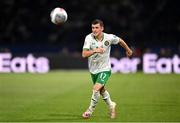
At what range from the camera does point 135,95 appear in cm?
2197

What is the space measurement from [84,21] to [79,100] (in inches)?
940

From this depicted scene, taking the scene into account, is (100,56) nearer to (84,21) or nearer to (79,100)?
(79,100)

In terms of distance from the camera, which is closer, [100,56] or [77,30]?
[100,56]

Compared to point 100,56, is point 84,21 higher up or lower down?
higher up

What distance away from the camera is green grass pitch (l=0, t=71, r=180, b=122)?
14.7 metres

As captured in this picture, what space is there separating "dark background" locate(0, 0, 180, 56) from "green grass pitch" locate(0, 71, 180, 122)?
38.8ft

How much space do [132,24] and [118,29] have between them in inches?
42.8

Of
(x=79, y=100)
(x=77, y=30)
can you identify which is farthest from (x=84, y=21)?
(x=79, y=100)

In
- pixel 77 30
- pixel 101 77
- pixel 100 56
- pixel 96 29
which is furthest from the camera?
pixel 77 30

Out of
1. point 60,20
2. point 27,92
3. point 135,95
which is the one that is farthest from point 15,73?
point 60,20

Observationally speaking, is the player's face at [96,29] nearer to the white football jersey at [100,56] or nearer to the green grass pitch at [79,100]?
the white football jersey at [100,56]

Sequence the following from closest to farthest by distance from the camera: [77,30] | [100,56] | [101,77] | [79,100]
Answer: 1. [101,77]
2. [100,56]
3. [79,100]
4. [77,30]

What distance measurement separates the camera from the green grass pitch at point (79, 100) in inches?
578

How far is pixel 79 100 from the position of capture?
19688 mm
